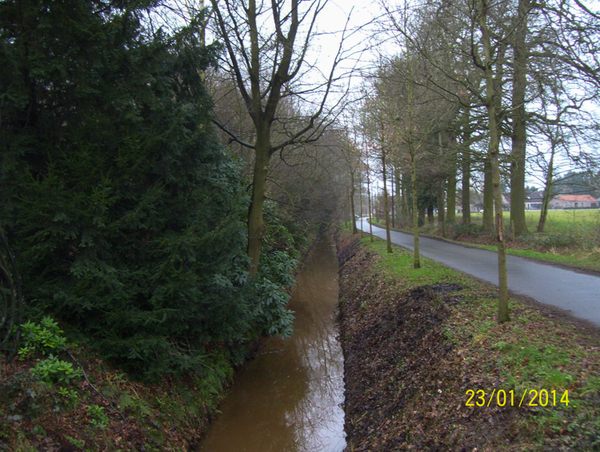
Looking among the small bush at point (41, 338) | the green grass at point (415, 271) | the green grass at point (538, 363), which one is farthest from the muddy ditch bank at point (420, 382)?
the small bush at point (41, 338)

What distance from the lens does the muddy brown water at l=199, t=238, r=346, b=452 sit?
638cm

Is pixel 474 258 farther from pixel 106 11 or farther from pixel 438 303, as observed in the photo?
pixel 106 11

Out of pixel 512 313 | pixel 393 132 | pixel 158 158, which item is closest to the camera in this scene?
pixel 158 158

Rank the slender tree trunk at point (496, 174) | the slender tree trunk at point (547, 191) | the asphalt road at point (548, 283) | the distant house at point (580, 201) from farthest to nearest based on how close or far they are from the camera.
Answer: the distant house at point (580, 201)
the slender tree trunk at point (547, 191)
the asphalt road at point (548, 283)
the slender tree trunk at point (496, 174)

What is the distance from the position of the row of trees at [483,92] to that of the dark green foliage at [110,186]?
434cm

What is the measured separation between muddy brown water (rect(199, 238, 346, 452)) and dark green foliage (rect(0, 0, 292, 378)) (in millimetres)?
1524

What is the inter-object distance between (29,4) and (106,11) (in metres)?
1.12

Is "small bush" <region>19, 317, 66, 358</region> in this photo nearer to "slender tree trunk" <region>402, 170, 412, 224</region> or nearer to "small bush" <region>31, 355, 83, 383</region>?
"small bush" <region>31, 355, 83, 383</region>

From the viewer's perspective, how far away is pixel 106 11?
605 centimetres

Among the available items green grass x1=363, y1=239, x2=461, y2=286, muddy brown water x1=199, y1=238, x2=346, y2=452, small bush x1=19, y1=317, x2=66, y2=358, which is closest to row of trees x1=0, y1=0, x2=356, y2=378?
small bush x1=19, y1=317, x2=66, y2=358

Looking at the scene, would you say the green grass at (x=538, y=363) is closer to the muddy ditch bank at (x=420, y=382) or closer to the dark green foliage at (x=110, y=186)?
the muddy ditch bank at (x=420, y=382)

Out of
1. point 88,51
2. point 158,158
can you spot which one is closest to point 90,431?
point 158,158

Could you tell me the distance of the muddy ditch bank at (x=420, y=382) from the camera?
405cm
